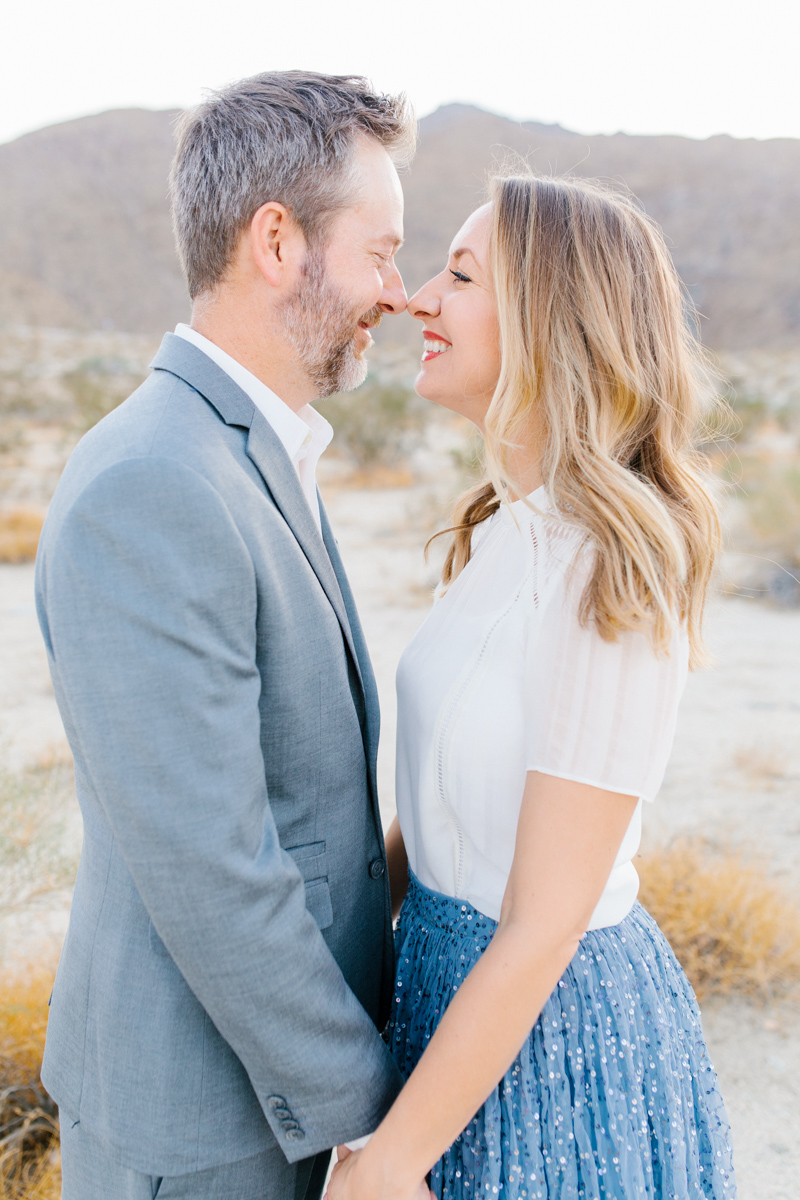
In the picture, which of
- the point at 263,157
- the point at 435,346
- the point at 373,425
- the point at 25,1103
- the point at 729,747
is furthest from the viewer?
the point at 373,425

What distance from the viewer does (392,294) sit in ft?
5.22

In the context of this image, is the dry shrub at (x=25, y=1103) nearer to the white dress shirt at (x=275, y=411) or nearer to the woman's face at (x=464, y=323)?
the white dress shirt at (x=275, y=411)

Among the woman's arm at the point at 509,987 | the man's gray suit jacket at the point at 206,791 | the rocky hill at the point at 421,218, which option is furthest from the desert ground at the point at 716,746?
the rocky hill at the point at 421,218

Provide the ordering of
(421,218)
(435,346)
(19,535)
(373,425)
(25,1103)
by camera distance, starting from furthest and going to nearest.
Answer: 1. (421,218)
2. (373,425)
3. (19,535)
4. (25,1103)
5. (435,346)

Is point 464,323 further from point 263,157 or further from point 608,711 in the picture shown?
point 608,711

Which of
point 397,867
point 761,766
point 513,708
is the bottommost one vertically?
point 761,766

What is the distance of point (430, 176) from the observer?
61750 mm

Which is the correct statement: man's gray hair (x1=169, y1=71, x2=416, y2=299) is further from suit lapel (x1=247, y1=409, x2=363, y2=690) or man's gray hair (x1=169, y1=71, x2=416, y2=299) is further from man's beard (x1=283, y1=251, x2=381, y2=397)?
A: suit lapel (x1=247, y1=409, x2=363, y2=690)

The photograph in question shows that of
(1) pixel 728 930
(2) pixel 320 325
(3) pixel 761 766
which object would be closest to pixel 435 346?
(2) pixel 320 325

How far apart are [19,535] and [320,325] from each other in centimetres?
867

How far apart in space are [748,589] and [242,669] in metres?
7.99

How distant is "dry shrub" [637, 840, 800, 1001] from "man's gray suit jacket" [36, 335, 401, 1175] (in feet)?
7.22

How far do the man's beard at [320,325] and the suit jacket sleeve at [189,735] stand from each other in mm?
488

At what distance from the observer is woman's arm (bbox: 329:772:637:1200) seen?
3.76ft
